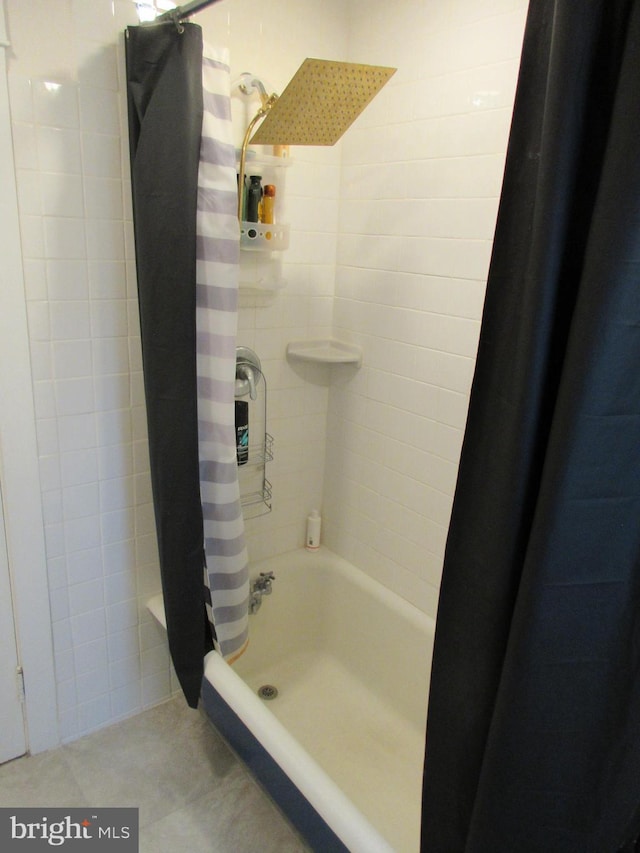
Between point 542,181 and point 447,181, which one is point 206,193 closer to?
point 447,181

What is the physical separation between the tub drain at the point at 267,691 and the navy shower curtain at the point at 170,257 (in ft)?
2.28

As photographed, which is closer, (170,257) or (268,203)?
(170,257)

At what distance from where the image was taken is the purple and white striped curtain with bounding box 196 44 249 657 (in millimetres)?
1310

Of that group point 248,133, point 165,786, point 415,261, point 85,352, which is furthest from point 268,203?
point 165,786

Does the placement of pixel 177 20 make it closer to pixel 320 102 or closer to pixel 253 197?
pixel 320 102

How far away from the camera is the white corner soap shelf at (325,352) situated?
1.92 meters

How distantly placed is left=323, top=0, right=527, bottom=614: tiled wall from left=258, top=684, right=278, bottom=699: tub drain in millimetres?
520

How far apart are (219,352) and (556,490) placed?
0.92 meters

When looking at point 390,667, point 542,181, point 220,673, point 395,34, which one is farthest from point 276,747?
point 395,34

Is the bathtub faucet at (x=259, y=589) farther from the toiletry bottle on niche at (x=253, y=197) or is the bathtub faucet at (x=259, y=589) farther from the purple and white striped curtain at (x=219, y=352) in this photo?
the toiletry bottle on niche at (x=253, y=197)

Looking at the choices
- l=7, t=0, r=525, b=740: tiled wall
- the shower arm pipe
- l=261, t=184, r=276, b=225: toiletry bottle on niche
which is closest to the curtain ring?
l=7, t=0, r=525, b=740: tiled wall

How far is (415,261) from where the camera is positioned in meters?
1.71

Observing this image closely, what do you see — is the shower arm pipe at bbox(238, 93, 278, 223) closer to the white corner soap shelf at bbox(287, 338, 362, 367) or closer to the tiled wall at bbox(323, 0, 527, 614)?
the tiled wall at bbox(323, 0, 527, 614)

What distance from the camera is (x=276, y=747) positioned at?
136 centimetres
